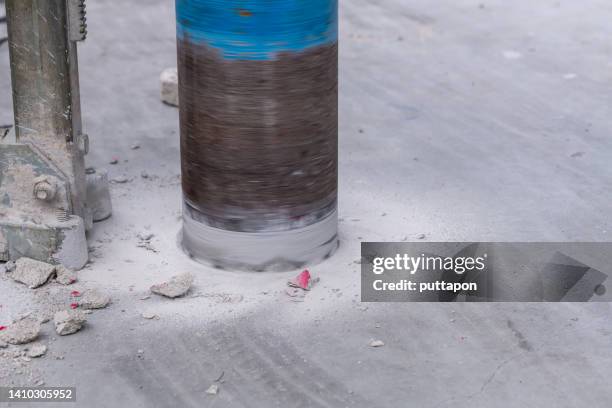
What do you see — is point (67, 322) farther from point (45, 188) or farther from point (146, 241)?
point (146, 241)

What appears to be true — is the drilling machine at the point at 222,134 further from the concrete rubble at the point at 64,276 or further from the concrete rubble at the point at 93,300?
the concrete rubble at the point at 93,300

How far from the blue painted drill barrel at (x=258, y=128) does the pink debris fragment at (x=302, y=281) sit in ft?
0.63

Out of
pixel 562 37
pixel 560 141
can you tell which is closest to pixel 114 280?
pixel 560 141

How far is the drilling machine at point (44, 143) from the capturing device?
750 cm

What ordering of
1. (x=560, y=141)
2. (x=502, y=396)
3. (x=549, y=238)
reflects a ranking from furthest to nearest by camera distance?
(x=560, y=141) < (x=549, y=238) < (x=502, y=396)

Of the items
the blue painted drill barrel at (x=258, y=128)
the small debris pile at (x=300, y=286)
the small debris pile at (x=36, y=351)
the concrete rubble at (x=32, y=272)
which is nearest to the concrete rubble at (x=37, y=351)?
the small debris pile at (x=36, y=351)

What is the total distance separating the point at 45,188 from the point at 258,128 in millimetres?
1588

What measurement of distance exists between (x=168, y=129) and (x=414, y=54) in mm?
3364

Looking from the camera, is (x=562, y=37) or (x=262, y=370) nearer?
(x=262, y=370)

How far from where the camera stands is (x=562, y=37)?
13.2m

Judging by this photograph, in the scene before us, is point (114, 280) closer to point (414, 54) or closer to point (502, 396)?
point (502, 396)

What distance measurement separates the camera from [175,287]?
7.63 m

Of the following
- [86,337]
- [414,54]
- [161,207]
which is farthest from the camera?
[414,54]

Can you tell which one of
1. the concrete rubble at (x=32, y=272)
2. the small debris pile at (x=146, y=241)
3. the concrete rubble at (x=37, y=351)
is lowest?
the concrete rubble at (x=37, y=351)
